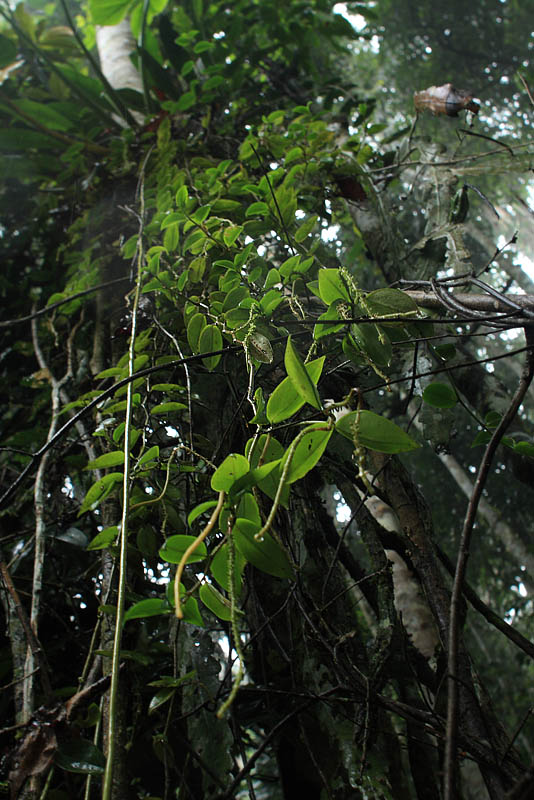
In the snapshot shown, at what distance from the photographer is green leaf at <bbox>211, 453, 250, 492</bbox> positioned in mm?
380

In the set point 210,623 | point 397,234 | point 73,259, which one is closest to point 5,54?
point 73,259

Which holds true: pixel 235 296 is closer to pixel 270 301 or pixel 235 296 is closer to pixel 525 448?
pixel 270 301

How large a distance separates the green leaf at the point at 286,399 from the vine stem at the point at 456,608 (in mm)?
159

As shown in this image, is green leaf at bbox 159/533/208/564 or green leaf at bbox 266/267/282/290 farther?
green leaf at bbox 266/267/282/290

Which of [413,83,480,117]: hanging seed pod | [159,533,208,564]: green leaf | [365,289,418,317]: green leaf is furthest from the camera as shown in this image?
[413,83,480,117]: hanging seed pod

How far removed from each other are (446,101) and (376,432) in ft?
3.38

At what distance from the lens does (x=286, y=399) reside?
417 millimetres

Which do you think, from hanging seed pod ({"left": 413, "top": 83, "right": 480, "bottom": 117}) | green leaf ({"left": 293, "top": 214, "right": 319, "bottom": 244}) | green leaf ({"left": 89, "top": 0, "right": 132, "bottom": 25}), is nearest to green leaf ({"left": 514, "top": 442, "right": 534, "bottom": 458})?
green leaf ({"left": 293, "top": 214, "right": 319, "bottom": 244})

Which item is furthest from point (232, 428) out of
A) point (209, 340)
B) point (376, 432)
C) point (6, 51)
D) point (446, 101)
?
point (6, 51)

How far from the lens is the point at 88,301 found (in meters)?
1.29

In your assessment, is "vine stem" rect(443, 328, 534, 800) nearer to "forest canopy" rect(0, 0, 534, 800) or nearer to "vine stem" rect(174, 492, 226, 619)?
"forest canopy" rect(0, 0, 534, 800)

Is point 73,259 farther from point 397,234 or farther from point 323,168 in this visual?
point 397,234

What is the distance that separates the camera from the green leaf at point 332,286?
523 millimetres

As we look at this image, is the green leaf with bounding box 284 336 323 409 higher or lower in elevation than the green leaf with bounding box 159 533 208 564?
higher
